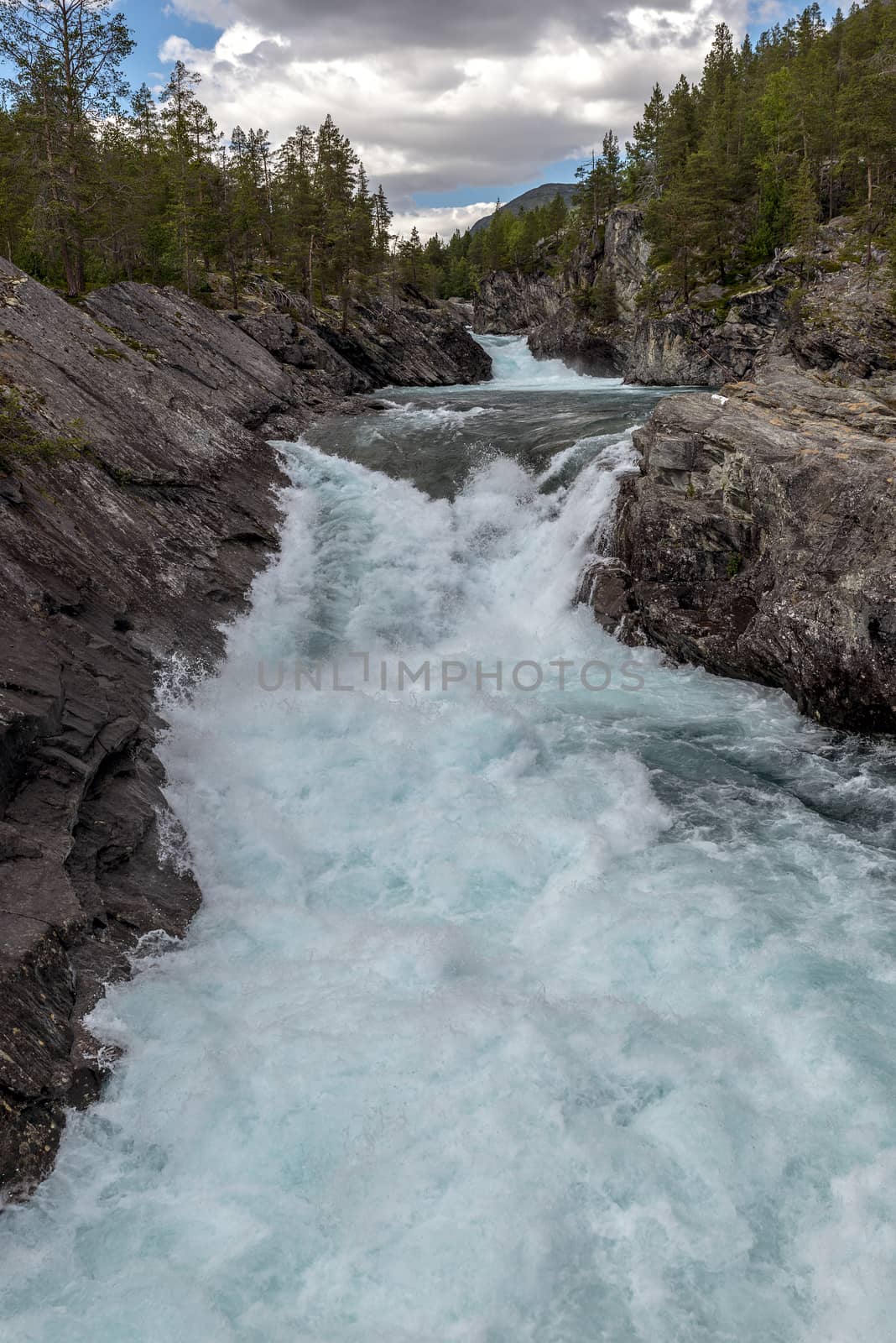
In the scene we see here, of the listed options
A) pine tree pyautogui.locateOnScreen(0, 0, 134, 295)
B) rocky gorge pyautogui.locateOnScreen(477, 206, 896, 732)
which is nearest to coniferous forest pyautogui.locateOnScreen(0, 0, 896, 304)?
pine tree pyautogui.locateOnScreen(0, 0, 134, 295)

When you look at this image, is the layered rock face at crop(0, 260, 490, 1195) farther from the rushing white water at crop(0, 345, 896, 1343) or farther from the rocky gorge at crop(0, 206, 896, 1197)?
the rushing white water at crop(0, 345, 896, 1343)

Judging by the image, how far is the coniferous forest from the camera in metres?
28.3

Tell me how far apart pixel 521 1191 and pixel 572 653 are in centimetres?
1355

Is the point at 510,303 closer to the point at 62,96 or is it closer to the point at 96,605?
the point at 62,96

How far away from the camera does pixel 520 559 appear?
2217 cm

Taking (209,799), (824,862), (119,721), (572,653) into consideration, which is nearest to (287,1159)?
(209,799)

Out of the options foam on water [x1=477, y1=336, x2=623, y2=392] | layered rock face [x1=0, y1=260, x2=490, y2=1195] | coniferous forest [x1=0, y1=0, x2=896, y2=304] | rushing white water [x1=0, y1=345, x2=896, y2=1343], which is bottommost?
rushing white water [x1=0, y1=345, x2=896, y2=1343]

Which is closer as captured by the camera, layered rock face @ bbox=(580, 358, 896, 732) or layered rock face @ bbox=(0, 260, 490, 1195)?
layered rock face @ bbox=(0, 260, 490, 1195)

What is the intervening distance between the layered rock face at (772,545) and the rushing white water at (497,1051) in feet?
5.20

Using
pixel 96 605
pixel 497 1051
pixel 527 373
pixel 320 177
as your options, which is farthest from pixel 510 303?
pixel 497 1051

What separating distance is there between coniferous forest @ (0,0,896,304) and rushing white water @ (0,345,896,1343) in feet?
86.1

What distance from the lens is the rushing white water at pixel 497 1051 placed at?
6492 millimetres

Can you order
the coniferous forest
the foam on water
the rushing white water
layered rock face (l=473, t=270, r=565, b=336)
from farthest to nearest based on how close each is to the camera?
layered rock face (l=473, t=270, r=565, b=336) < the foam on water < the coniferous forest < the rushing white water

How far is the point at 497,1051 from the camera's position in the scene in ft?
28.1
